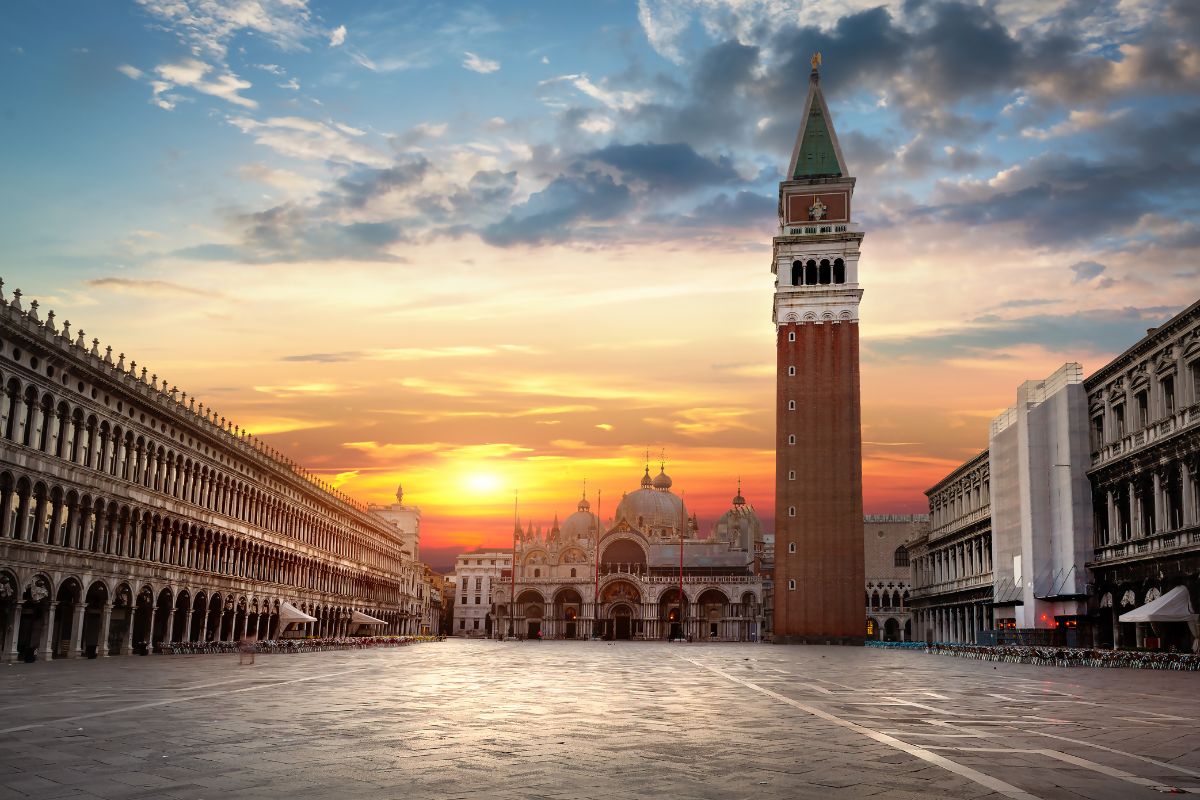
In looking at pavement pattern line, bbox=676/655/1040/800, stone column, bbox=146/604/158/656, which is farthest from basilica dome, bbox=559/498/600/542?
pavement pattern line, bbox=676/655/1040/800

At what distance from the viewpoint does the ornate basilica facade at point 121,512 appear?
3734 cm

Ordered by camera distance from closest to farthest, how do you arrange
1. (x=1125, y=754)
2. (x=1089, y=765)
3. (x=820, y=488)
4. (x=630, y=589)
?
(x=1089, y=765), (x=1125, y=754), (x=820, y=488), (x=630, y=589)

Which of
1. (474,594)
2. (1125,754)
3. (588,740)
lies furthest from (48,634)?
(474,594)

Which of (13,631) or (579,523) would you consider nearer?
(13,631)

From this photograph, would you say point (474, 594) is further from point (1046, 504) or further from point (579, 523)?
point (1046, 504)

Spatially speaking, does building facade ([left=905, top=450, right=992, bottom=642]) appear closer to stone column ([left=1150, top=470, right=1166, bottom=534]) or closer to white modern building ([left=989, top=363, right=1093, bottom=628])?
white modern building ([left=989, top=363, right=1093, bottom=628])

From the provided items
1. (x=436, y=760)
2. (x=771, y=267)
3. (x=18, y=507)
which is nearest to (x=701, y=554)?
(x=771, y=267)

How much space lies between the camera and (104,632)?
4409cm

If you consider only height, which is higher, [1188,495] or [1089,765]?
[1188,495]

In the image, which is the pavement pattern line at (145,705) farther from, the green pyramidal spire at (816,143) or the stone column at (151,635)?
the green pyramidal spire at (816,143)

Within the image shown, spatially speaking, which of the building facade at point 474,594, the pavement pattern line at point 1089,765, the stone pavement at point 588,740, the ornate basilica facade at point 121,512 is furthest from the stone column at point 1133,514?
the building facade at point 474,594

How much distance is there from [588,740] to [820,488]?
7195 centimetres

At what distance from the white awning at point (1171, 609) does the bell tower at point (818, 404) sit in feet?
136

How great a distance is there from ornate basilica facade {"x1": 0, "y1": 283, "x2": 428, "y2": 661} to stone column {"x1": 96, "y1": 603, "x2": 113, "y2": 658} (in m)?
0.05
